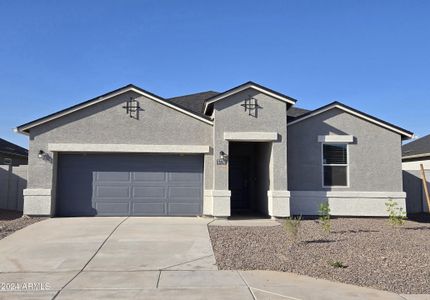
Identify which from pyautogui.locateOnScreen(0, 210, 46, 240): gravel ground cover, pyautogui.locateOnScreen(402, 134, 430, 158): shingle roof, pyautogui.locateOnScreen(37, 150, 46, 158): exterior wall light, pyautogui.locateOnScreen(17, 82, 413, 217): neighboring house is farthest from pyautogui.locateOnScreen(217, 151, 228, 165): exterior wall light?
pyautogui.locateOnScreen(402, 134, 430, 158): shingle roof

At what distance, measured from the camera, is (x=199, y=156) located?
51.2ft

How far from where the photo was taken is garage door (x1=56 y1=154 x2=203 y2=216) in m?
15.2

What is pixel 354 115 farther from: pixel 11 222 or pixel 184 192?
pixel 11 222

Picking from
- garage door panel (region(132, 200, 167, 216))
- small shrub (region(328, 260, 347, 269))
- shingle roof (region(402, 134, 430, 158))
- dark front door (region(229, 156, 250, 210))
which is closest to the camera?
small shrub (region(328, 260, 347, 269))

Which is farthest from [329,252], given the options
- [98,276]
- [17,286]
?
[17,286]

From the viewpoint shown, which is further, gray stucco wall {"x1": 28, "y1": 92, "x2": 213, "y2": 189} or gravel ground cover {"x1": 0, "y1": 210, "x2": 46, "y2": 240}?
gray stucco wall {"x1": 28, "y1": 92, "x2": 213, "y2": 189}

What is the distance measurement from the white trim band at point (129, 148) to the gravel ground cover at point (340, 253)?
3520mm

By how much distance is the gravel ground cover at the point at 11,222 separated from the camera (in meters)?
12.0

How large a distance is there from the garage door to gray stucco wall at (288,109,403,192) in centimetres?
363

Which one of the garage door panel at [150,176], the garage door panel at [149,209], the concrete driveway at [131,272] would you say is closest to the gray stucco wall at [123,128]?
the garage door panel at [150,176]

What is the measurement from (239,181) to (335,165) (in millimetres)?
4203

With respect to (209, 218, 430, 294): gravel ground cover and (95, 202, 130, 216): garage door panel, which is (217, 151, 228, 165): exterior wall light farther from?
(95, 202, 130, 216): garage door panel

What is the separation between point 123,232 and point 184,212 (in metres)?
3.98

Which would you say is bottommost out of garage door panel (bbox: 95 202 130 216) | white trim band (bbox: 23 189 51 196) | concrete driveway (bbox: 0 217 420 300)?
concrete driveway (bbox: 0 217 420 300)
